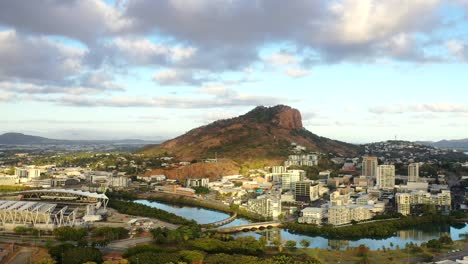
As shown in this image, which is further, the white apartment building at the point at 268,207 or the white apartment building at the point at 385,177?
the white apartment building at the point at 385,177

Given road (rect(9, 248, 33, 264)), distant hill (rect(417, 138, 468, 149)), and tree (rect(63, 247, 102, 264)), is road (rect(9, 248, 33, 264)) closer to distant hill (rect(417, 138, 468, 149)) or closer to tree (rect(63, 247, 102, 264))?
tree (rect(63, 247, 102, 264))

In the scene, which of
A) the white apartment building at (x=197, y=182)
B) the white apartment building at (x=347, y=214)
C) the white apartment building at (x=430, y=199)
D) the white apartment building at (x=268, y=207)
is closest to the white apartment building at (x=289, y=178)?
the white apartment building at (x=197, y=182)

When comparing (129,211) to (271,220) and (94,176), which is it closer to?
(271,220)

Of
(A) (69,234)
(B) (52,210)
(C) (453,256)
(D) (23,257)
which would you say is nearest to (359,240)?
(C) (453,256)

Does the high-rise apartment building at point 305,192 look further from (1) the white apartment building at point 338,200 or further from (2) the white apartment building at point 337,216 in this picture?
(2) the white apartment building at point 337,216

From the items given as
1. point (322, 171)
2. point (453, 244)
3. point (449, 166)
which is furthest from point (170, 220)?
point (449, 166)

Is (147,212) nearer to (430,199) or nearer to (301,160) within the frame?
(430,199)
